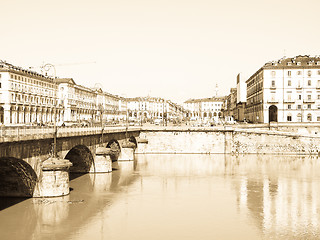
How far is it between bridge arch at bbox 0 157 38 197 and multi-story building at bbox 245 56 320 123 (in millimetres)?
69726

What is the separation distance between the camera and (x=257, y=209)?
3281 cm

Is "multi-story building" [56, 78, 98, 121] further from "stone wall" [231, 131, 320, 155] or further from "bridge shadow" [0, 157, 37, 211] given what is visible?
"bridge shadow" [0, 157, 37, 211]

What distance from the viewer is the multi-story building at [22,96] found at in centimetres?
8238

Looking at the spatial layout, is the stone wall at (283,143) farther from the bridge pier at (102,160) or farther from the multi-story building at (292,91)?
the bridge pier at (102,160)

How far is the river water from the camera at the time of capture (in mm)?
26297

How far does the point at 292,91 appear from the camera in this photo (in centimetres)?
9162

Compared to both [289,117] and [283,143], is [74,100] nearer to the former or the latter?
[289,117]

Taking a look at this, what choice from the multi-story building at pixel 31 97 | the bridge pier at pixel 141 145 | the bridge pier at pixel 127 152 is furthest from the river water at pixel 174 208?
the bridge pier at pixel 141 145

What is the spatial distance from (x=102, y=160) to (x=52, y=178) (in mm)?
16925

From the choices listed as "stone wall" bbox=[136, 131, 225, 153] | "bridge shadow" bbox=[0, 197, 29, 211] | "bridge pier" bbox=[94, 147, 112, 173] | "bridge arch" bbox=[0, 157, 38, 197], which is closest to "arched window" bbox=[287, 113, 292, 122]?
"stone wall" bbox=[136, 131, 225, 153]

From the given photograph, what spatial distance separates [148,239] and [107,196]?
12.8m

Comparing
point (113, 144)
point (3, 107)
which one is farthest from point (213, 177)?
point (3, 107)

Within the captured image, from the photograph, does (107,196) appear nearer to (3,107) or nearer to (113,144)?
(113,144)

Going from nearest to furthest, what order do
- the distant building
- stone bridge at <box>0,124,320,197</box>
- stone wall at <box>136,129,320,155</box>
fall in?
stone bridge at <box>0,124,320,197</box> → stone wall at <box>136,129,320,155</box> → the distant building
